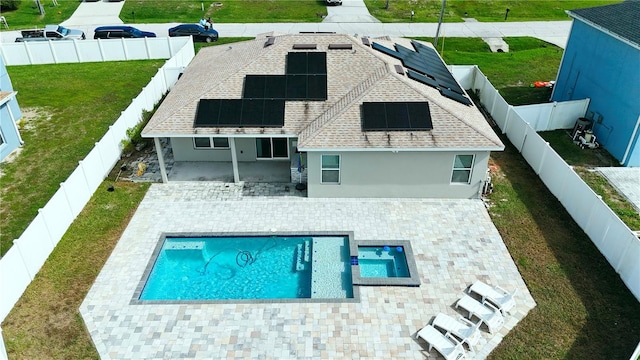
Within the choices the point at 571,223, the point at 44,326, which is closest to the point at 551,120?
the point at 571,223

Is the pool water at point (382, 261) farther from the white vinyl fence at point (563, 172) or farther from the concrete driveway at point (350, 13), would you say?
the concrete driveway at point (350, 13)

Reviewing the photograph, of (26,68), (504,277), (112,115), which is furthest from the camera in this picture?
(26,68)

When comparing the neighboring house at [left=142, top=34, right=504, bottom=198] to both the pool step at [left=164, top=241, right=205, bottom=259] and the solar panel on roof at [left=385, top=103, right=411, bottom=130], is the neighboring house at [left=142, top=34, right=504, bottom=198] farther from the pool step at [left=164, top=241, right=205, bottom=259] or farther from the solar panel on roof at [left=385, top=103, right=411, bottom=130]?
the pool step at [left=164, top=241, right=205, bottom=259]

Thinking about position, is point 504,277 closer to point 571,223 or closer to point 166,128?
point 571,223

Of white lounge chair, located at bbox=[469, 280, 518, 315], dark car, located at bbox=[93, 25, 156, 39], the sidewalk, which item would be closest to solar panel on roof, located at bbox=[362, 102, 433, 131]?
white lounge chair, located at bbox=[469, 280, 518, 315]

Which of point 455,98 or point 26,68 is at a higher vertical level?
point 455,98

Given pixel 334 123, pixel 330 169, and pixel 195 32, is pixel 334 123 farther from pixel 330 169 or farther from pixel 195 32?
pixel 195 32
